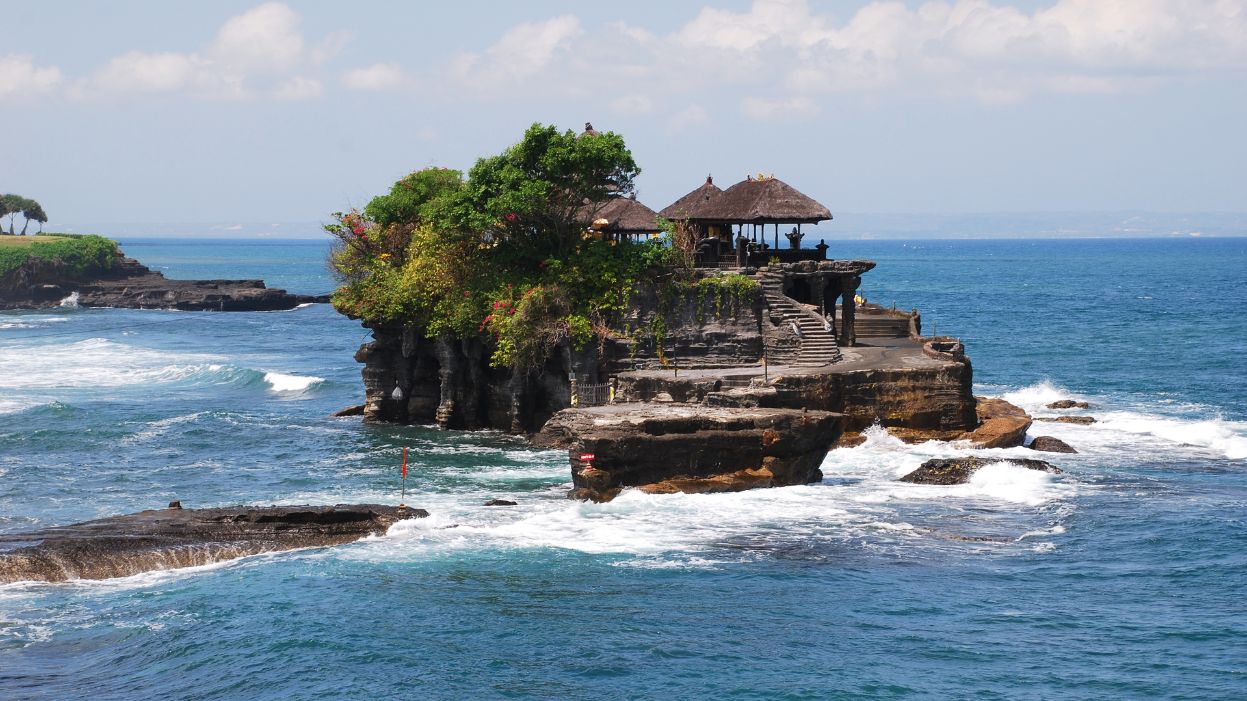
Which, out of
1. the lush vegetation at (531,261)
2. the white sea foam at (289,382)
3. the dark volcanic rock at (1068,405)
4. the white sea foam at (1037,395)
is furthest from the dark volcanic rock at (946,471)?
the white sea foam at (289,382)

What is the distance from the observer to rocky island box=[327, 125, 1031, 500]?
38.1 meters

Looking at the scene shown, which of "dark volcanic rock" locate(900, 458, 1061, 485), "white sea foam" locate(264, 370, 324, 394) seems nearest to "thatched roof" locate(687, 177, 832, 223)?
"dark volcanic rock" locate(900, 458, 1061, 485)

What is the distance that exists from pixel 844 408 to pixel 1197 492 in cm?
1073

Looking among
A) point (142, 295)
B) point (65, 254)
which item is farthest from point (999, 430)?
point (65, 254)

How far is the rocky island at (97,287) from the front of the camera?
12700 cm

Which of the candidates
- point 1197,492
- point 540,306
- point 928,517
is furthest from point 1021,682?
point 540,306

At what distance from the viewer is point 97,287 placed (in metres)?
132

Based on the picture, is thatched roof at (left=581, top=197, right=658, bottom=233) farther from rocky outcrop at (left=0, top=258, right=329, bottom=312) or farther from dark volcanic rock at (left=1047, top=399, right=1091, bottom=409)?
rocky outcrop at (left=0, top=258, right=329, bottom=312)

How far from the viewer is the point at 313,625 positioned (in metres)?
27.7

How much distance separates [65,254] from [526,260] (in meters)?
100

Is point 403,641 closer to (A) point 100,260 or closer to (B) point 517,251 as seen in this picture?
(B) point 517,251

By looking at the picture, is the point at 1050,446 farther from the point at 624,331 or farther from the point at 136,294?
the point at 136,294

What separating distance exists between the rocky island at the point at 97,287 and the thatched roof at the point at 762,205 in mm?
83182

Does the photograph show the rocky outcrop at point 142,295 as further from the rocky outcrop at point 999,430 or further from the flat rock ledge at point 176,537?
the flat rock ledge at point 176,537
